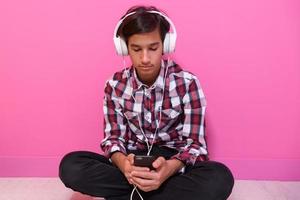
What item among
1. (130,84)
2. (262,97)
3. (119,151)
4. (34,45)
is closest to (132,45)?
(130,84)

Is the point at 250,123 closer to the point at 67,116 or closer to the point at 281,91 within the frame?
the point at 281,91

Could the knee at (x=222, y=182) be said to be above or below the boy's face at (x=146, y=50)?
below

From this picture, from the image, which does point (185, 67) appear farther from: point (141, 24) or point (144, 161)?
point (144, 161)

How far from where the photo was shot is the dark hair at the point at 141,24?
1076mm

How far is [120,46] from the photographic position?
1104mm

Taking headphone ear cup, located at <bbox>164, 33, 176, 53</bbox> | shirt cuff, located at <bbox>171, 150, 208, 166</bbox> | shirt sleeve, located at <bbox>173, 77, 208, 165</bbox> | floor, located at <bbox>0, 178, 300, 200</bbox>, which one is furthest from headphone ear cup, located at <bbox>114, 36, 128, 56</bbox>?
floor, located at <bbox>0, 178, 300, 200</bbox>

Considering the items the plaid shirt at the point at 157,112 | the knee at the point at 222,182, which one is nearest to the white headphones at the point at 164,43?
the plaid shirt at the point at 157,112

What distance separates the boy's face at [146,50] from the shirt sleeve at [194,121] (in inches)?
5.6

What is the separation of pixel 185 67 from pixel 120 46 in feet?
1.15

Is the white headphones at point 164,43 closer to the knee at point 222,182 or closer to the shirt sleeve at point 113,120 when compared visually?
the shirt sleeve at point 113,120

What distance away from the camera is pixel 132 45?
110 cm

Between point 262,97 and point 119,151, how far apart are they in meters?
0.58

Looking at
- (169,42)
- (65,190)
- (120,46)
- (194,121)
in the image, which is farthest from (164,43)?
(65,190)

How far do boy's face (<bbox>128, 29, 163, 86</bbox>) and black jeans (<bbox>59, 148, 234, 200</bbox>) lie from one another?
32 centimetres
